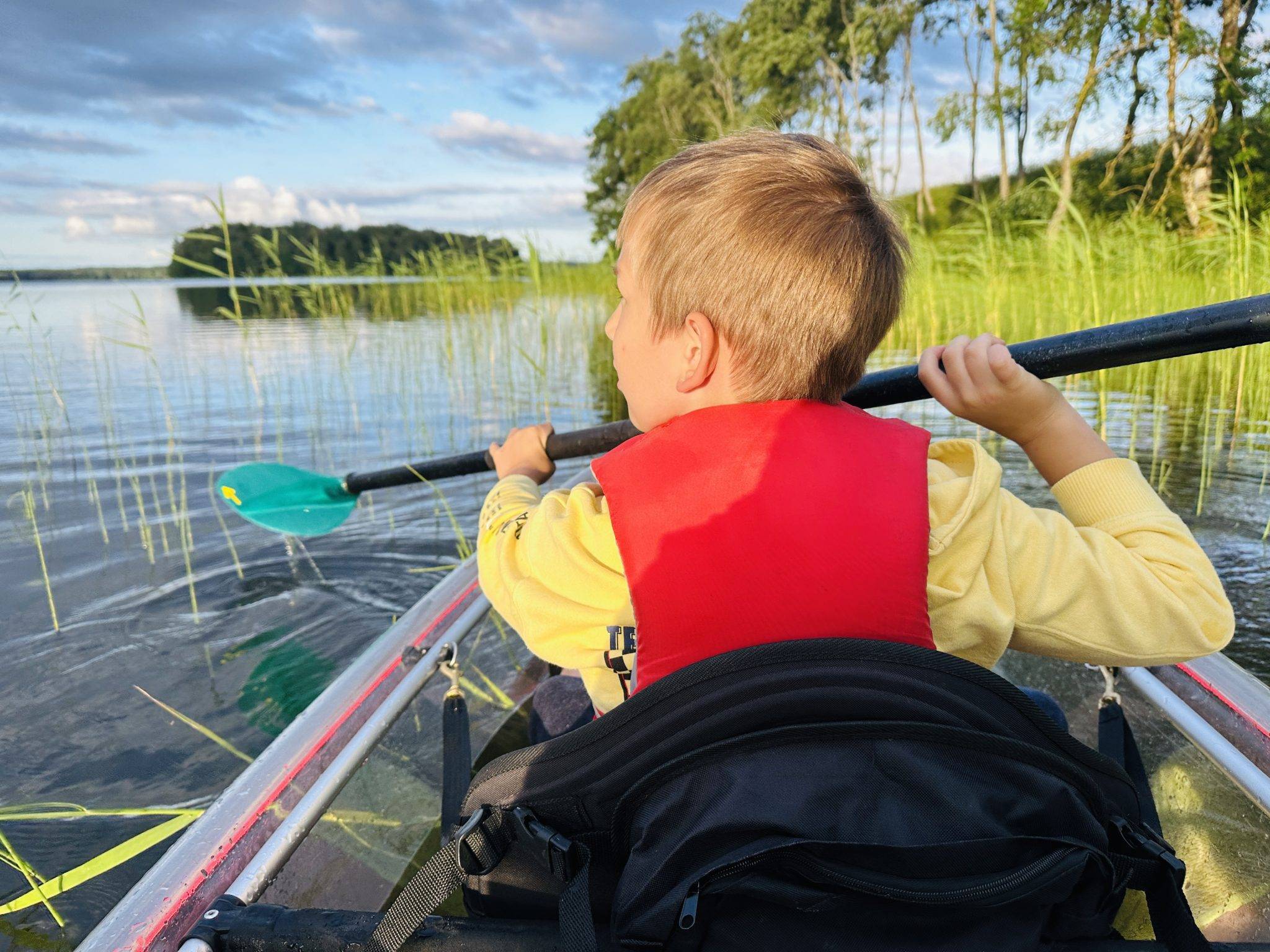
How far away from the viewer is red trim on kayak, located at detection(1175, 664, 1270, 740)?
149 cm

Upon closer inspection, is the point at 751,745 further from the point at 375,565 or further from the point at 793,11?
A: the point at 793,11

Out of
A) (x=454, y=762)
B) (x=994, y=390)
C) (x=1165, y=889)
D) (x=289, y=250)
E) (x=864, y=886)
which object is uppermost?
(x=289, y=250)

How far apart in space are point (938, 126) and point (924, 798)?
24.0 metres

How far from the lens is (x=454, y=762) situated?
4.76ft

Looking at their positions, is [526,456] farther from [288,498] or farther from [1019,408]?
[288,498]

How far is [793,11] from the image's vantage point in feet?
91.1

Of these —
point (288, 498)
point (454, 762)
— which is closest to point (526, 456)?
point (454, 762)

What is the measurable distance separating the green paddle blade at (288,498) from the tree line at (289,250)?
0.87 m

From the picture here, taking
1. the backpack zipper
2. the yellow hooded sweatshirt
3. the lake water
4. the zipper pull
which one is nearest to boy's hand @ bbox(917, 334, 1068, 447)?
the yellow hooded sweatshirt

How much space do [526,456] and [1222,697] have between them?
4.73 ft

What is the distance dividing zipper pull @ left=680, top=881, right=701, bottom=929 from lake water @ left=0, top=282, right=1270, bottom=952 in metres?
1.72

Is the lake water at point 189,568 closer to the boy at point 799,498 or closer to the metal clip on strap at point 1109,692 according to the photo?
the metal clip on strap at point 1109,692

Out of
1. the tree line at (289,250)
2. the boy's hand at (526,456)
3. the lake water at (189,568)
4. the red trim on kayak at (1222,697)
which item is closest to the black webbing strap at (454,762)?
the boy's hand at (526,456)

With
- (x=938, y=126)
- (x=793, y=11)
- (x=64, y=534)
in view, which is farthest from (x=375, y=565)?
(x=793, y=11)
